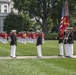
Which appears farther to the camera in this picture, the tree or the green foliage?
the green foliage

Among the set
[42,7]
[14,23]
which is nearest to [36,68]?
[14,23]

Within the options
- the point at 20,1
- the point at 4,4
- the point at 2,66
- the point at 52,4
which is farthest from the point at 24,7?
the point at 2,66

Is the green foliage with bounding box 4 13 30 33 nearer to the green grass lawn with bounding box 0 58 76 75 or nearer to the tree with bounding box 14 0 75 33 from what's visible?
the tree with bounding box 14 0 75 33

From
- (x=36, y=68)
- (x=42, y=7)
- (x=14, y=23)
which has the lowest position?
(x=36, y=68)

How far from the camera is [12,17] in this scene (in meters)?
74.3

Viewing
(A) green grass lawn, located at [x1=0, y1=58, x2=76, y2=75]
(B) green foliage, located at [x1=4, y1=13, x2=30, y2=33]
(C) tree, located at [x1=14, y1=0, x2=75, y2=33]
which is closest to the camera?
(A) green grass lawn, located at [x1=0, y1=58, x2=76, y2=75]

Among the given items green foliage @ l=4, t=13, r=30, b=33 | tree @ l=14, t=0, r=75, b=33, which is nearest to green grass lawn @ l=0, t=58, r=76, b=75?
tree @ l=14, t=0, r=75, b=33

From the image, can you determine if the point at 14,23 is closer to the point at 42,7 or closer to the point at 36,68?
the point at 42,7

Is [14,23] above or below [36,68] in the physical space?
above

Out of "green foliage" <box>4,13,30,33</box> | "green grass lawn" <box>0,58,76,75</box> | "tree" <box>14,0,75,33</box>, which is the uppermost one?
"tree" <box>14,0,75,33</box>

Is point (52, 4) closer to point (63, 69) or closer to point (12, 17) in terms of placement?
point (12, 17)

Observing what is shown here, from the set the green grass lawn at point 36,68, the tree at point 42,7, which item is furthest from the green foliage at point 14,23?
the green grass lawn at point 36,68

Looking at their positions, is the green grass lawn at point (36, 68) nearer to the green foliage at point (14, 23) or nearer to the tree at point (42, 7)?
the tree at point (42, 7)

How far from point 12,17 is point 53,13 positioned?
889cm
